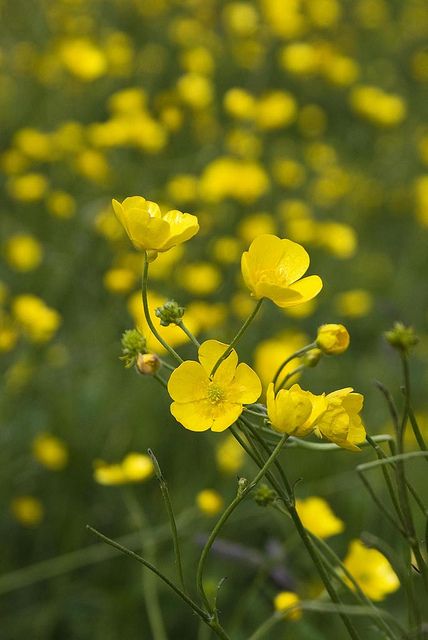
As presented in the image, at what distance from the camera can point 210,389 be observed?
2.87 ft

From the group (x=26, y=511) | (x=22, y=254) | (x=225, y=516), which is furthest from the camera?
(x=22, y=254)

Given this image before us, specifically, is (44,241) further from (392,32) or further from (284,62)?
(392,32)

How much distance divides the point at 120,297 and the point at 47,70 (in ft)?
4.45

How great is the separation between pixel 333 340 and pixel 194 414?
149mm

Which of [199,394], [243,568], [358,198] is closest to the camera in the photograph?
[199,394]

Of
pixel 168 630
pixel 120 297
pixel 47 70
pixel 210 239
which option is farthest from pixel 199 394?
pixel 47 70

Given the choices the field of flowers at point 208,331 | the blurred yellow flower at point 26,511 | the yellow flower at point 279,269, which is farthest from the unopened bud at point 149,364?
the blurred yellow flower at point 26,511

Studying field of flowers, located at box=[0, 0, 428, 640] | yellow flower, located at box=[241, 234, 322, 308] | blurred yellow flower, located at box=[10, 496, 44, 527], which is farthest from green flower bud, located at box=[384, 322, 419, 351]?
blurred yellow flower, located at box=[10, 496, 44, 527]

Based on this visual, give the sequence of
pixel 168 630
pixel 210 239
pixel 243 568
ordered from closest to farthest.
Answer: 1. pixel 168 630
2. pixel 243 568
3. pixel 210 239

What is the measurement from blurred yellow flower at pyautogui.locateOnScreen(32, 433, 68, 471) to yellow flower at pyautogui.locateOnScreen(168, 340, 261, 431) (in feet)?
3.20

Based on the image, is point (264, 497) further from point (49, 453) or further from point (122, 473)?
point (49, 453)

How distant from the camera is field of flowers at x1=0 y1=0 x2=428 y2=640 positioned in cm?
90

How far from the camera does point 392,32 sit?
5.27m

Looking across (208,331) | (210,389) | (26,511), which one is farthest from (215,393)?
(208,331)
